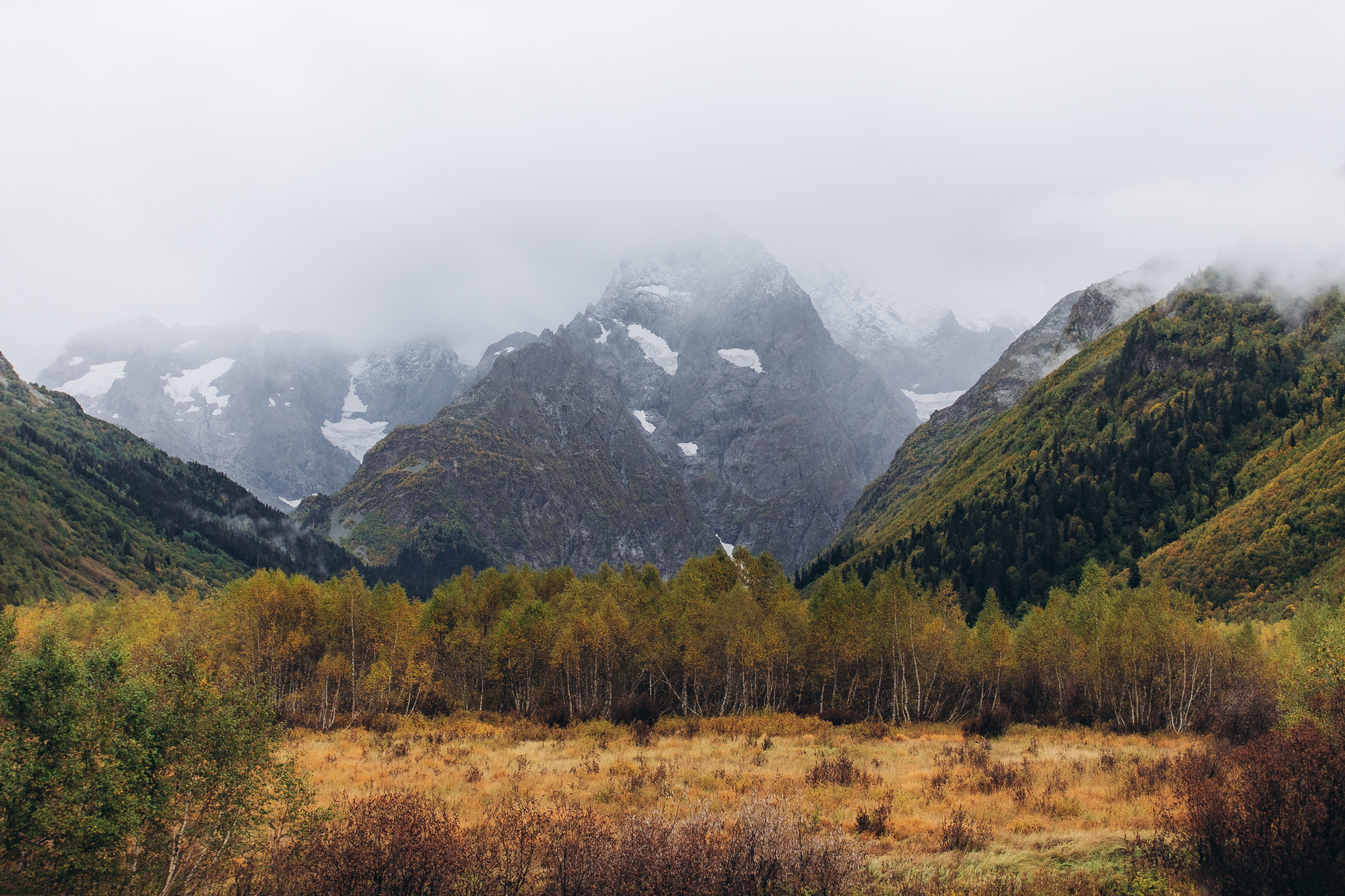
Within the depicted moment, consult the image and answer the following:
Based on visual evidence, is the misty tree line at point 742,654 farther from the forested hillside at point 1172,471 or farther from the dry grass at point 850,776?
the forested hillside at point 1172,471

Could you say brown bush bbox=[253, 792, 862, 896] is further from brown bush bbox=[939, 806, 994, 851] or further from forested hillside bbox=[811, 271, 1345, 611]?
forested hillside bbox=[811, 271, 1345, 611]

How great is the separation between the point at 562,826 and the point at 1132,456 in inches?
6049

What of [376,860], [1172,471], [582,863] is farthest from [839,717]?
[1172,471]

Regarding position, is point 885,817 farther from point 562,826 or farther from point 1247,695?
point 1247,695

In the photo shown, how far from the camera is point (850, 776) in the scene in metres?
27.5

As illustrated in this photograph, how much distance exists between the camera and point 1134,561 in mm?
115938

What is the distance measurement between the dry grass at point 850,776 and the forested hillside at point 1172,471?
239 ft

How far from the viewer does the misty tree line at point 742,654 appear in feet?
175

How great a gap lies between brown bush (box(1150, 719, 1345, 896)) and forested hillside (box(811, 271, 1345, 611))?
95.0m

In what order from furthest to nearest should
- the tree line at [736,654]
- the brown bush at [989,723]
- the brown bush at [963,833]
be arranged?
the tree line at [736,654], the brown bush at [989,723], the brown bush at [963,833]

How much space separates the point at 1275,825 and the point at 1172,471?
142m

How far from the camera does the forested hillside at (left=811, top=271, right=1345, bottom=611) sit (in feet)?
311

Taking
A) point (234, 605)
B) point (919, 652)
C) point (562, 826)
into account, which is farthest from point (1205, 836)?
point (234, 605)

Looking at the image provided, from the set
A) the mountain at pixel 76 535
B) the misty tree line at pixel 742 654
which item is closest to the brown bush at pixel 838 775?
the misty tree line at pixel 742 654
